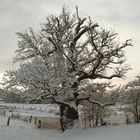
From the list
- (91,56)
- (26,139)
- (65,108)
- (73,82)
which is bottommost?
→ (26,139)

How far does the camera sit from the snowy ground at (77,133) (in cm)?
2551

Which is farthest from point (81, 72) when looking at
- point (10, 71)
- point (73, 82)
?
point (10, 71)

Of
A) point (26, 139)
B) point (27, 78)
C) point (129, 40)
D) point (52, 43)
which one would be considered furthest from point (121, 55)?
point (26, 139)

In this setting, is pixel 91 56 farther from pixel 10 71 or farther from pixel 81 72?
pixel 10 71

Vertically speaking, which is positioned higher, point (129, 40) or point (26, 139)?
point (129, 40)

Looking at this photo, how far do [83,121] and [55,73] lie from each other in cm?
2077

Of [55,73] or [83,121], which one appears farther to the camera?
[83,121]

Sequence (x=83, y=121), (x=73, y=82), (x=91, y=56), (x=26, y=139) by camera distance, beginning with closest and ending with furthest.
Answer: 1. (x=26, y=139)
2. (x=73, y=82)
3. (x=91, y=56)
4. (x=83, y=121)

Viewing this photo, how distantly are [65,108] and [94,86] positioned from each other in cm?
367

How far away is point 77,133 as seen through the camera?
100ft

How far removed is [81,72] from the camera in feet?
105

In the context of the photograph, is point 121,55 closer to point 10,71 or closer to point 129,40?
point 129,40

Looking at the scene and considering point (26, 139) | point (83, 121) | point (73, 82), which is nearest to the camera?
point (26, 139)

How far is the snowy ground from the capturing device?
83.7 feet
